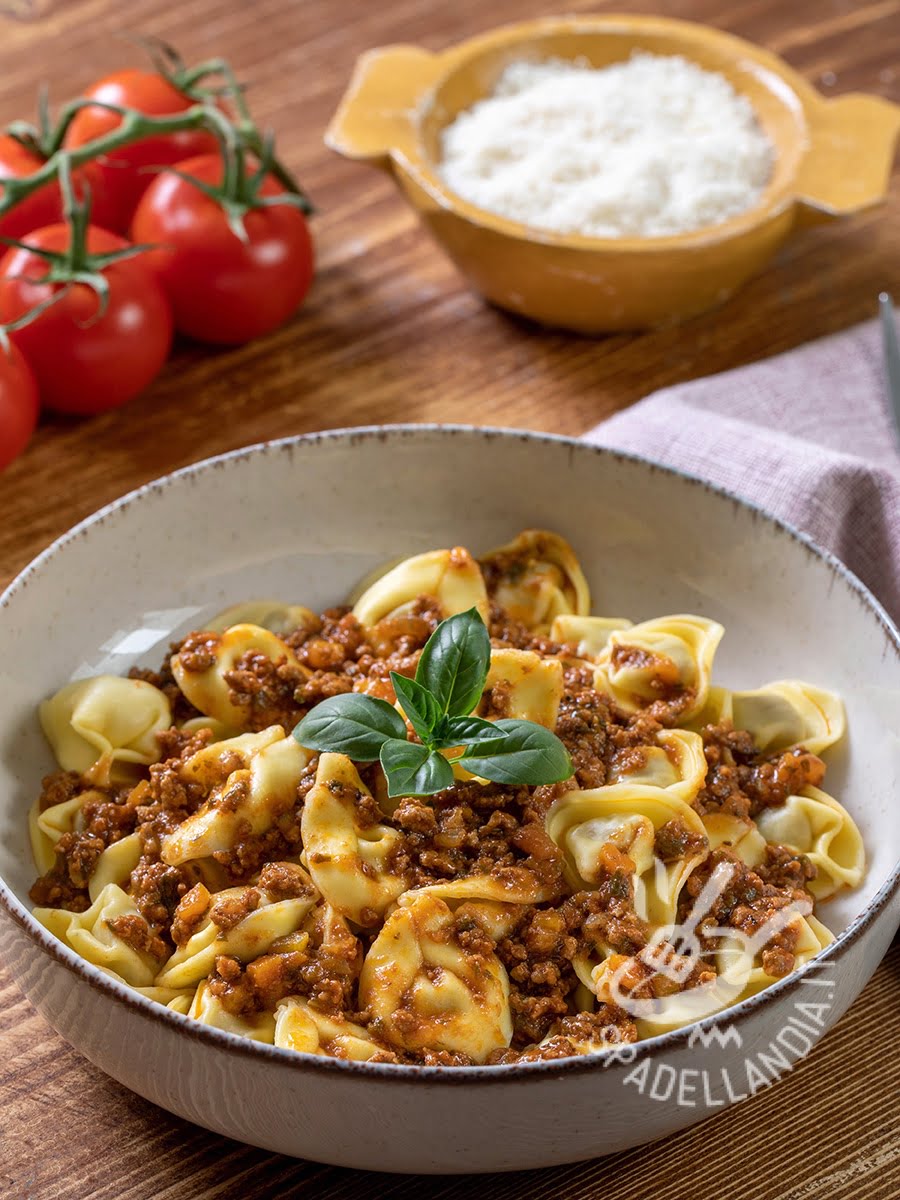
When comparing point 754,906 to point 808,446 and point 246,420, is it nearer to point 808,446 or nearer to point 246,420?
point 808,446

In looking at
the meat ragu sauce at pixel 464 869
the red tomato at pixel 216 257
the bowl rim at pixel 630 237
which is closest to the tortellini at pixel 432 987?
the meat ragu sauce at pixel 464 869

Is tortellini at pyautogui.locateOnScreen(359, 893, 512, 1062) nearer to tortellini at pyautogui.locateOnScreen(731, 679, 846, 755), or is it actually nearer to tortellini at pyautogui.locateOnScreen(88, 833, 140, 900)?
tortellini at pyautogui.locateOnScreen(88, 833, 140, 900)

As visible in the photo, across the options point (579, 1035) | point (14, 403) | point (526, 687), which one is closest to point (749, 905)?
point (579, 1035)

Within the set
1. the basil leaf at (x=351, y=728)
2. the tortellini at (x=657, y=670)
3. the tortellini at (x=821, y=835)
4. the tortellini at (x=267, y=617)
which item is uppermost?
the basil leaf at (x=351, y=728)

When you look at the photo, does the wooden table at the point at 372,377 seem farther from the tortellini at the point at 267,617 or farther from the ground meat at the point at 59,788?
the tortellini at the point at 267,617

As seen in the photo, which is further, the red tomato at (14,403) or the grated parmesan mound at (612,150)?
the grated parmesan mound at (612,150)

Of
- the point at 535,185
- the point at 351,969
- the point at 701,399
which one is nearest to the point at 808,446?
the point at 701,399
